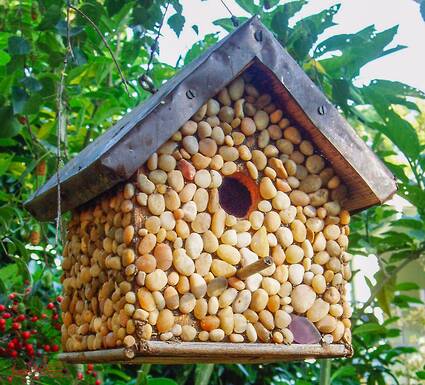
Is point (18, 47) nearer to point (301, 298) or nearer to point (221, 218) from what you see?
point (221, 218)

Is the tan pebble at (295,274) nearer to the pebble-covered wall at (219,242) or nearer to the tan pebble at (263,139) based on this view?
the pebble-covered wall at (219,242)

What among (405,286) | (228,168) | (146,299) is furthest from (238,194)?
(405,286)

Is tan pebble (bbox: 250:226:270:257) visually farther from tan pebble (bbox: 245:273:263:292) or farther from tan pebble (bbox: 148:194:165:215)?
tan pebble (bbox: 148:194:165:215)

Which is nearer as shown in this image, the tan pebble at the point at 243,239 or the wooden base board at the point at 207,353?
the wooden base board at the point at 207,353

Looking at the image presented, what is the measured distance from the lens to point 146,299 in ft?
5.34

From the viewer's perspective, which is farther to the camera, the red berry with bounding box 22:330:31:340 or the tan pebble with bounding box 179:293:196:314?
the red berry with bounding box 22:330:31:340

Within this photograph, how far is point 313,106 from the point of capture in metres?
1.90

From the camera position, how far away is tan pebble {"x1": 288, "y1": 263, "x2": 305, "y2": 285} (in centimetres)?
186

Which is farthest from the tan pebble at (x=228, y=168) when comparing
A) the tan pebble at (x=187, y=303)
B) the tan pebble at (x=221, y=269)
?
the tan pebble at (x=187, y=303)

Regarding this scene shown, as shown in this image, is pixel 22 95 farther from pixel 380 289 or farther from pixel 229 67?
pixel 380 289

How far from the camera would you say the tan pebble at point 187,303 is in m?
1.67

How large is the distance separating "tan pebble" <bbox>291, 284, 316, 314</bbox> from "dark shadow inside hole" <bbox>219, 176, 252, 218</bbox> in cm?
24

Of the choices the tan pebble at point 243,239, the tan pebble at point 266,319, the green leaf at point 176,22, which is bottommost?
the tan pebble at point 266,319

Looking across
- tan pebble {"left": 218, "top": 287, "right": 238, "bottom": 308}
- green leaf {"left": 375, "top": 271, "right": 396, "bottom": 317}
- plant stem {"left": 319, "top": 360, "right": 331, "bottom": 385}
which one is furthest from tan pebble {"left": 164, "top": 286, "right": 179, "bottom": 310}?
green leaf {"left": 375, "top": 271, "right": 396, "bottom": 317}
